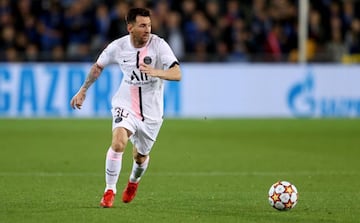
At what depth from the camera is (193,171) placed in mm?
13219

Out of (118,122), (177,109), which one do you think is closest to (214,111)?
(177,109)

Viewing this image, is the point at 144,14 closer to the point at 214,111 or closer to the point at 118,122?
the point at 118,122

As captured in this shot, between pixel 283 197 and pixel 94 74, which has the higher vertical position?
pixel 94 74

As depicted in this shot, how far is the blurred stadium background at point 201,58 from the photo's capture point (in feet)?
71.3

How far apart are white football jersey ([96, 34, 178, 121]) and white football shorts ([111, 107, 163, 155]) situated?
5 centimetres

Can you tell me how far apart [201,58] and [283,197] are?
1362 cm

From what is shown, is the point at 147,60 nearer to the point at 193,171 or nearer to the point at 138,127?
the point at 138,127

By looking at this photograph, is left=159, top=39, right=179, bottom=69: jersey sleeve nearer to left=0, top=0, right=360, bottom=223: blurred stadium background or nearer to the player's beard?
the player's beard

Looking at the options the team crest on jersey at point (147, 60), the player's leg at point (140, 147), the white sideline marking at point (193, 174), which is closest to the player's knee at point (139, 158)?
the player's leg at point (140, 147)

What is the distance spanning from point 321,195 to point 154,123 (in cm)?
223

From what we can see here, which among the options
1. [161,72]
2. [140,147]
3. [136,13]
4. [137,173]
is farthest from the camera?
[137,173]

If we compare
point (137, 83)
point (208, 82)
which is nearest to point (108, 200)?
point (137, 83)

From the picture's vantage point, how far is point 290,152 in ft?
51.8

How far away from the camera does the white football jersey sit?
9.61m
